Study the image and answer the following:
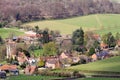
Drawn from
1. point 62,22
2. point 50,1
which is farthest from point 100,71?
point 50,1

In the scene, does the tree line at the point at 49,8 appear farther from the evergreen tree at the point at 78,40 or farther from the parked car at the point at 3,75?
the parked car at the point at 3,75

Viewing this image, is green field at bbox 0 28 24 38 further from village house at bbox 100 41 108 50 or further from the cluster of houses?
village house at bbox 100 41 108 50

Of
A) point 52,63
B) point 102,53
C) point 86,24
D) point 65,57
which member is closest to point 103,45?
point 102,53

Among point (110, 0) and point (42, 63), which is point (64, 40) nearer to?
point (42, 63)

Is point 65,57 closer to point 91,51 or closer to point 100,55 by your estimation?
point 91,51

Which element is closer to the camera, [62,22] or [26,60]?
[26,60]
